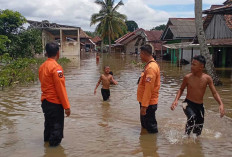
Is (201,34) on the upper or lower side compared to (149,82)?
upper

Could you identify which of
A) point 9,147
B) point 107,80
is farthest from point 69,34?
point 9,147

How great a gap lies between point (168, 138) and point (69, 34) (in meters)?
43.6

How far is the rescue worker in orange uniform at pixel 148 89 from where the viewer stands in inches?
176

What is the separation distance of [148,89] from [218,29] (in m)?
19.1

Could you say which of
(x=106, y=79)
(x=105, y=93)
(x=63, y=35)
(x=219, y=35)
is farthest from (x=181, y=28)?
(x=106, y=79)

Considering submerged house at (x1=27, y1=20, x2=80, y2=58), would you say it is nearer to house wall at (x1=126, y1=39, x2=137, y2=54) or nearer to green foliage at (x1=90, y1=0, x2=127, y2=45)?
green foliage at (x1=90, y1=0, x2=127, y2=45)

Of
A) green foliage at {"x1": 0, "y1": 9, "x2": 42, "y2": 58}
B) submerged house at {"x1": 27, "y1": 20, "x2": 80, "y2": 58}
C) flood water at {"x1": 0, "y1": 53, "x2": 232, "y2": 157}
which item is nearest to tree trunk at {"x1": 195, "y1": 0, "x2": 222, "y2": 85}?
flood water at {"x1": 0, "y1": 53, "x2": 232, "y2": 157}

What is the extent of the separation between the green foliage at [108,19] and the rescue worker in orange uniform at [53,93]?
4259cm

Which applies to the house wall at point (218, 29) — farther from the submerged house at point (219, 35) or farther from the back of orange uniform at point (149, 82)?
the back of orange uniform at point (149, 82)

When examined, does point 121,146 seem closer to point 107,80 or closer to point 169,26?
point 107,80

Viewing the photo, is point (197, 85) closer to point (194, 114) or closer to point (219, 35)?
point (194, 114)

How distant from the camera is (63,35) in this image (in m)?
45.6

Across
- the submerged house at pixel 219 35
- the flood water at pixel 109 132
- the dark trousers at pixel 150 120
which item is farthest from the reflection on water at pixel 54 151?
the submerged house at pixel 219 35

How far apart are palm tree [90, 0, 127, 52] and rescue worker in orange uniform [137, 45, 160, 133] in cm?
4213
